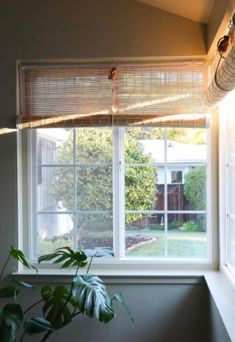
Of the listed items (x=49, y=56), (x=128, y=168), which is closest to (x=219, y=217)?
(x=128, y=168)

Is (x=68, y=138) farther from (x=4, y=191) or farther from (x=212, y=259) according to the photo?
(x=212, y=259)

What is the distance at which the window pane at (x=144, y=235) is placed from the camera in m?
2.73

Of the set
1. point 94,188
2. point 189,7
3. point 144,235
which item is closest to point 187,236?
point 144,235

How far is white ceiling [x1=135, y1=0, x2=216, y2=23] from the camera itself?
231 centimetres

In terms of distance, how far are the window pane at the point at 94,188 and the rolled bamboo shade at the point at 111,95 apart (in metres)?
0.35

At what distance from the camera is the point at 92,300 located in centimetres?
213

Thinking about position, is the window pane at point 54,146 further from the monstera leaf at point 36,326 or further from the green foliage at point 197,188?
the monstera leaf at point 36,326

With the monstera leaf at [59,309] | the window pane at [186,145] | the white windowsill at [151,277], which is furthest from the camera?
the window pane at [186,145]

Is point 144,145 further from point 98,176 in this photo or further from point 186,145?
point 98,176

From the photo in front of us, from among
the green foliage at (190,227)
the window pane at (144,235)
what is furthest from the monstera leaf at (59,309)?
the green foliage at (190,227)

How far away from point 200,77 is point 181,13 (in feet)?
1.45

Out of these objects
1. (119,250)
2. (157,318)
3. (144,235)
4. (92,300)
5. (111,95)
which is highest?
(111,95)

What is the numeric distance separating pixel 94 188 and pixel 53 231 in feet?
1.44

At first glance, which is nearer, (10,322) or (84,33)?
(10,322)
